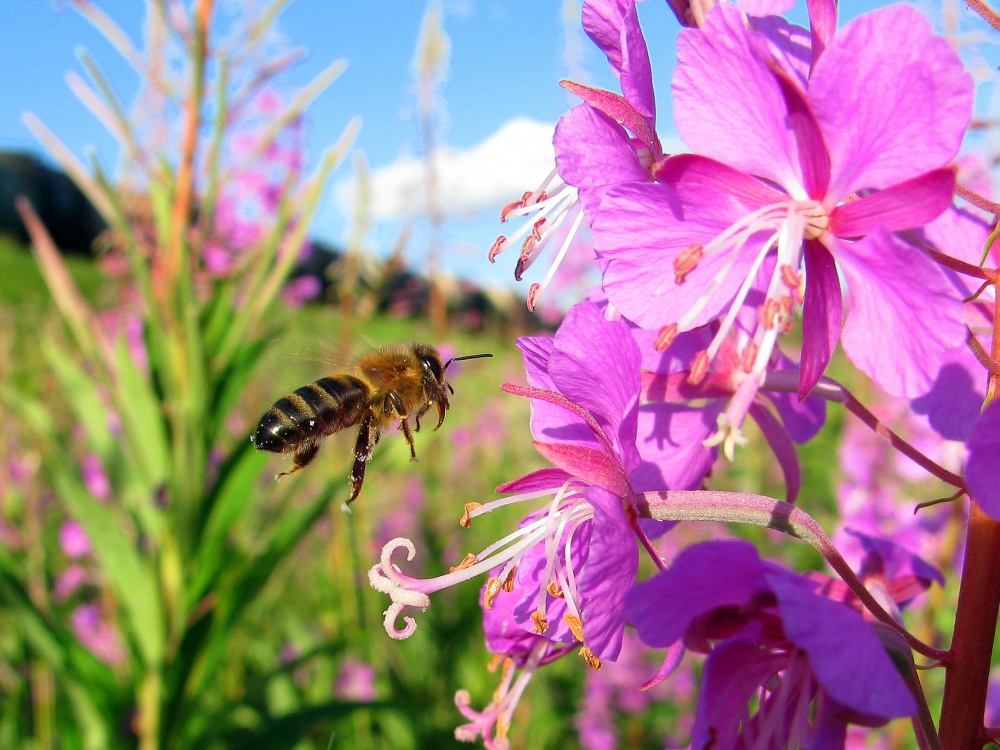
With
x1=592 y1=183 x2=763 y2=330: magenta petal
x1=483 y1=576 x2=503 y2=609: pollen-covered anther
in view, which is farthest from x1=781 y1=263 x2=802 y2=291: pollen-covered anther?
x1=483 y1=576 x2=503 y2=609: pollen-covered anther

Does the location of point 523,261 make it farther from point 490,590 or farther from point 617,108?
point 490,590

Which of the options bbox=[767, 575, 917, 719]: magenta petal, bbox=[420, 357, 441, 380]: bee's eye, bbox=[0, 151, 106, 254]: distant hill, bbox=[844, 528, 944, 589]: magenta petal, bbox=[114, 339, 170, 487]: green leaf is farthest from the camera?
bbox=[0, 151, 106, 254]: distant hill

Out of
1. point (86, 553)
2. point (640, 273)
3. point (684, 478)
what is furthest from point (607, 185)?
point (86, 553)

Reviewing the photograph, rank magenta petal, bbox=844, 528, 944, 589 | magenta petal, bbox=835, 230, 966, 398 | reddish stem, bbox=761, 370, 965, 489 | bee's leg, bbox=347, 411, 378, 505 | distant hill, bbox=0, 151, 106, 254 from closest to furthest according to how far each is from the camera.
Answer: magenta petal, bbox=835, 230, 966, 398 → reddish stem, bbox=761, 370, 965, 489 → magenta petal, bbox=844, 528, 944, 589 → bee's leg, bbox=347, 411, 378, 505 → distant hill, bbox=0, 151, 106, 254

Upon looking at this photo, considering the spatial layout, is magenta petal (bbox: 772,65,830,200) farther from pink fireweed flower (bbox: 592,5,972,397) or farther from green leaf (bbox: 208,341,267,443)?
green leaf (bbox: 208,341,267,443)

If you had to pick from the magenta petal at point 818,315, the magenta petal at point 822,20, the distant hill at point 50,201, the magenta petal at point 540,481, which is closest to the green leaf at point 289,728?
the magenta petal at point 540,481

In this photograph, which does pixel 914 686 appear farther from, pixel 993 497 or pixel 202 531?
pixel 202 531

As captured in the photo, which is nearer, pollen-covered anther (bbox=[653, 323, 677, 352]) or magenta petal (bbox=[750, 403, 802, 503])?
pollen-covered anther (bbox=[653, 323, 677, 352])

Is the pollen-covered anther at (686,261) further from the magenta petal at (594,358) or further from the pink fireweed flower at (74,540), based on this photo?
the pink fireweed flower at (74,540)
